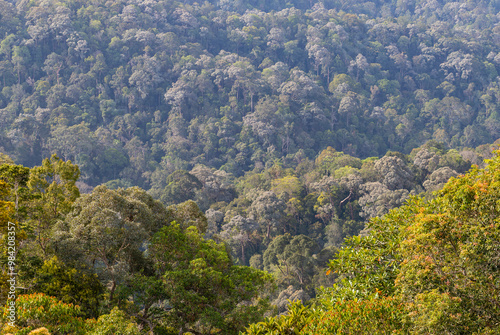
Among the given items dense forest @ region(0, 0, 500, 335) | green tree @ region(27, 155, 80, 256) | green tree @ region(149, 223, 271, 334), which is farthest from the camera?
green tree @ region(27, 155, 80, 256)

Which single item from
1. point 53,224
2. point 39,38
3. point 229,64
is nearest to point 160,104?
point 229,64

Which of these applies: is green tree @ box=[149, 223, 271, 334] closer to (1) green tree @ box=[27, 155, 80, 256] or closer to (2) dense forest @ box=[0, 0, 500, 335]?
(2) dense forest @ box=[0, 0, 500, 335]

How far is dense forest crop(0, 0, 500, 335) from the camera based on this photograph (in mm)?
7863

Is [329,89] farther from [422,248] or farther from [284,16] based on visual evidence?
[422,248]

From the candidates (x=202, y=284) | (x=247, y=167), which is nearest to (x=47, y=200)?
(x=202, y=284)

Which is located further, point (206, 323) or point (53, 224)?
point (53, 224)

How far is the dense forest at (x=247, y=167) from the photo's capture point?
7.86 m

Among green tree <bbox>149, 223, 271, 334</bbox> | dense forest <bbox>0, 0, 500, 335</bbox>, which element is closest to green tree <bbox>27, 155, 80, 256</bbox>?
dense forest <bbox>0, 0, 500, 335</bbox>

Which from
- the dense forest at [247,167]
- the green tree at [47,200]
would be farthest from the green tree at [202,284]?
the green tree at [47,200]

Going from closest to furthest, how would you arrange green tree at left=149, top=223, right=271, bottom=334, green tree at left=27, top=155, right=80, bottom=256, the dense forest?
1. the dense forest
2. green tree at left=149, top=223, right=271, bottom=334
3. green tree at left=27, top=155, right=80, bottom=256

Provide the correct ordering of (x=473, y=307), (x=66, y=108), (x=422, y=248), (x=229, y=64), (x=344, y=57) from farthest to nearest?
(x=344, y=57) < (x=229, y=64) < (x=66, y=108) < (x=422, y=248) < (x=473, y=307)

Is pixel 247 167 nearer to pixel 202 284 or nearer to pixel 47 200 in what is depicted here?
pixel 47 200

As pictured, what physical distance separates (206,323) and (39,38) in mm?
64916

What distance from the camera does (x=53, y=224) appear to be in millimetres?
Answer: 13875
